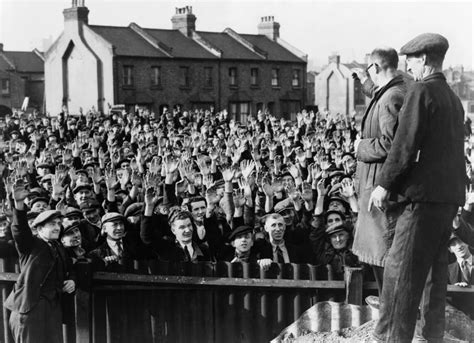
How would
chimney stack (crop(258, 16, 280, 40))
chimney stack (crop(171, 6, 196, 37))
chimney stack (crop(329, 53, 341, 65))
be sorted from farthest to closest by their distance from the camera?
chimney stack (crop(329, 53, 341, 65)), chimney stack (crop(258, 16, 280, 40)), chimney stack (crop(171, 6, 196, 37))

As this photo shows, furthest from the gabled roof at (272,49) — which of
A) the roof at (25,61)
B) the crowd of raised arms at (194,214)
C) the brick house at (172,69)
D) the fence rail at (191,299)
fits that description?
the fence rail at (191,299)

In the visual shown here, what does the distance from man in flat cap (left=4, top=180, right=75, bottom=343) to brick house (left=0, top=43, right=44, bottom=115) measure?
47.9 meters

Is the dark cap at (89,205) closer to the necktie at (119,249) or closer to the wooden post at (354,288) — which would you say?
the necktie at (119,249)

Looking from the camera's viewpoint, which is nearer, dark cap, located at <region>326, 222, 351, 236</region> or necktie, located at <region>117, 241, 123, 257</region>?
necktie, located at <region>117, 241, 123, 257</region>

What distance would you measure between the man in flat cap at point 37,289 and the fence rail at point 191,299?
0.19m

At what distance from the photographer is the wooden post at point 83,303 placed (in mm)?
5758

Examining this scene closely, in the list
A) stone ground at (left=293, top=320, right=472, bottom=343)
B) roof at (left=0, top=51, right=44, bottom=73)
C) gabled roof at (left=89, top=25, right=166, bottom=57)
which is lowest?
stone ground at (left=293, top=320, right=472, bottom=343)

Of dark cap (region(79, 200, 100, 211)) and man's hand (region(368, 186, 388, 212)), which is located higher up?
→ man's hand (region(368, 186, 388, 212))

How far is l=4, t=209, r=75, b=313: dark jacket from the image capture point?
552 centimetres

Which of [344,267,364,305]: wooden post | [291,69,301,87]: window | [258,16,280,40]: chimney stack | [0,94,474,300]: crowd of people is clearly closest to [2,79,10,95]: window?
[258,16,280,40]: chimney stack

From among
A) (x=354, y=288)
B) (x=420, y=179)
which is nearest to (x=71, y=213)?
(x=354, y=288)

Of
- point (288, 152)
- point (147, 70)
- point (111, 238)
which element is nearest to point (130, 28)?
point (147, 70)

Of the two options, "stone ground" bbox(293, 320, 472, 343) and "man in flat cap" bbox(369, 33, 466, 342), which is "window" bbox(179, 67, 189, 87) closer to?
"stone ground" bbox(293, 320, 472, 343)

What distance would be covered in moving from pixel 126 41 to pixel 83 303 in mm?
36632
